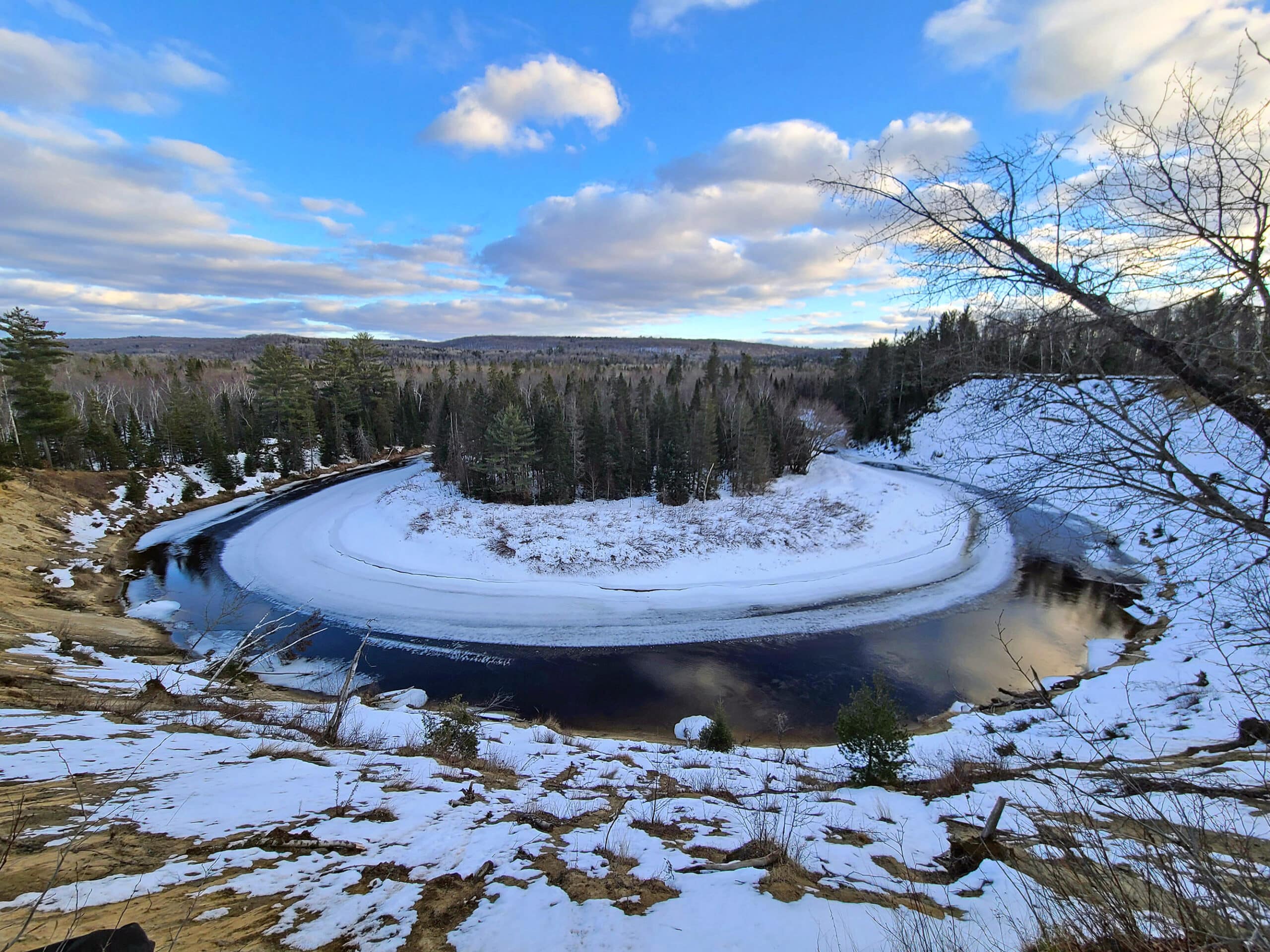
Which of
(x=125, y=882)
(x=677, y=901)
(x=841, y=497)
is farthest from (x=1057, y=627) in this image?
(x=125, y=882)

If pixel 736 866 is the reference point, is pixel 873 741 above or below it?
below

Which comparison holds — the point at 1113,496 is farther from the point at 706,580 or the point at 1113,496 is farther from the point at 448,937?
the point at 706,580

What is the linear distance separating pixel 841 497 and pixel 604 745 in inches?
1199

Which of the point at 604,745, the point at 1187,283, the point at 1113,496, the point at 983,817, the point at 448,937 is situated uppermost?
the point at 1187,283

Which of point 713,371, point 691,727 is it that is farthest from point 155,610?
point 713,371

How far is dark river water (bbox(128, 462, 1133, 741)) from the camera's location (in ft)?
49.4

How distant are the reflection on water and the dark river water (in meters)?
0.05

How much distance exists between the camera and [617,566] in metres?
25.9

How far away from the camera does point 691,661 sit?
17844 millimetres

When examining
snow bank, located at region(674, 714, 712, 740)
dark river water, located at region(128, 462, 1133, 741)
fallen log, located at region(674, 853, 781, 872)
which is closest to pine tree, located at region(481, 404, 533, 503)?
dark river water, located at region(128, 462, 1133, 741)

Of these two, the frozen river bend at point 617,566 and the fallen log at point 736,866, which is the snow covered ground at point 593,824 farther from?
the frozen river bend at point 617,566

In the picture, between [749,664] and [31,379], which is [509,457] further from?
[31,379]

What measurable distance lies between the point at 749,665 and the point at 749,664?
0.31 ft

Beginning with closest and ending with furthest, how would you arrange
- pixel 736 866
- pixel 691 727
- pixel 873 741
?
1. pixel 736 866
2. pixel 873 741
3. pixel 691 727
